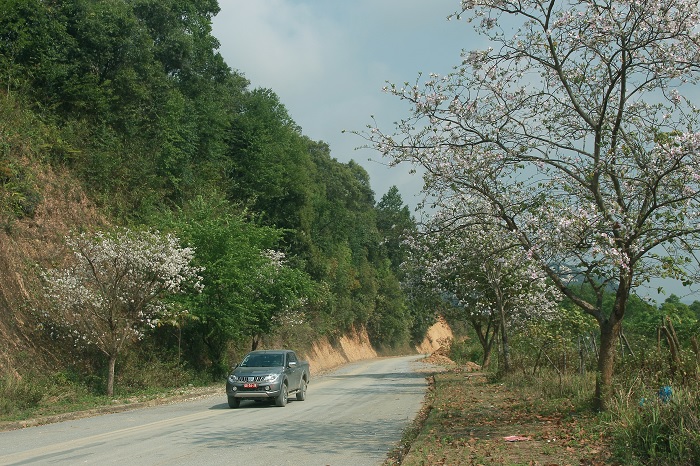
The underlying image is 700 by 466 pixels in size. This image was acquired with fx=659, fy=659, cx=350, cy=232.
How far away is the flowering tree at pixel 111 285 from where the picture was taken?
2131 centimetres

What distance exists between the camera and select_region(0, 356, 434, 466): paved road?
10508mm

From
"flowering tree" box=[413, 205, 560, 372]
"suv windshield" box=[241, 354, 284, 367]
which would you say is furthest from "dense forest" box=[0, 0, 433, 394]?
"suv windshield" box=[241, 354, 284, 367]

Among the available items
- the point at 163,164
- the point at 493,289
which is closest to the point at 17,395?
the point at 493,289

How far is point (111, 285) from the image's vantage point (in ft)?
71.1

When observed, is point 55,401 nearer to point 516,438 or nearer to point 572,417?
point 516,438

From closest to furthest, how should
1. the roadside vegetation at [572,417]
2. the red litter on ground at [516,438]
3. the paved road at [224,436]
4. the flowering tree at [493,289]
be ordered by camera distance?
the roadside vegetation at [572,417], the paved road at [224,436], the red litter on ground at [516,438], the flowering tree at [493,289]

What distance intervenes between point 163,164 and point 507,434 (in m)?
31.0

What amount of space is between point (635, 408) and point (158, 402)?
16485mm

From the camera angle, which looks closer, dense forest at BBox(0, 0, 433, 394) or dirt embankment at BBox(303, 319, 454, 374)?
dense forest at BBox(0, 0, 433, 394)

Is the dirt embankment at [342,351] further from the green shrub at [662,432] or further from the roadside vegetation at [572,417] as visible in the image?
the green shrub at [662,432]

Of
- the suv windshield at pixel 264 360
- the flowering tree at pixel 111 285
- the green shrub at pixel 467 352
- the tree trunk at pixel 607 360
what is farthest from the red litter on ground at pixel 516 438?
the green shrub at pixel 467 352

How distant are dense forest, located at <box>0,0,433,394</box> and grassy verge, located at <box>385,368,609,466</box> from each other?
14.6ft

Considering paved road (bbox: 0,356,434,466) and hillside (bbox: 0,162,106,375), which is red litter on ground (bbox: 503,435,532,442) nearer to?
paved road (bbox: 0,356,434,466)

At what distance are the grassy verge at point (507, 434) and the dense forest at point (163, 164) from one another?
444 centimetres
